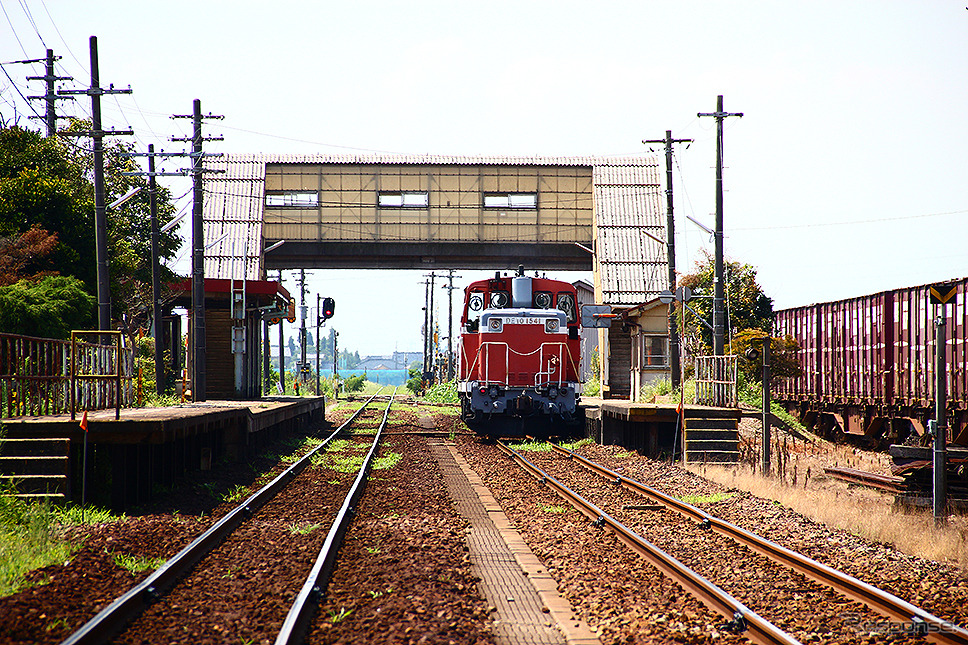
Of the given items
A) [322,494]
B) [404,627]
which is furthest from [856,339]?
[404,627]

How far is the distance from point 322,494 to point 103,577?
19.7ft

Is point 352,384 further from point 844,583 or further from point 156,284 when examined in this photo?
point 844,583

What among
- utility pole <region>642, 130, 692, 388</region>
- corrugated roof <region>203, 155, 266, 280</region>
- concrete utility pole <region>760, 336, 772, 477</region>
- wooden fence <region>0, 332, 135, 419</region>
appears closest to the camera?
wooden fence <region>0, 332, 135, 419</region>

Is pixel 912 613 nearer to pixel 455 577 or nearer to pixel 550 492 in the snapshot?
pixel 455 577

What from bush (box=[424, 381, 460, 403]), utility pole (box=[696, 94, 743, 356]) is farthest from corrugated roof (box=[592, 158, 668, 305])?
bush (box=[424, 381, 460, 403])

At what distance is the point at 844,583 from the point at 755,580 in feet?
2.62

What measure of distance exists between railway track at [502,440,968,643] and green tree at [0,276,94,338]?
14.8 meters

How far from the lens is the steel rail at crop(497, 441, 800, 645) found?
6557 mm

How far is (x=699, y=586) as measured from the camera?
7965 mm

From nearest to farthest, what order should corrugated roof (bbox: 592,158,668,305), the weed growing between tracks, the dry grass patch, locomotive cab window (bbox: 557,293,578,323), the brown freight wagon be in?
the weed growing between tracks < the dry grass patch < the brown freight wagon < locomotive cab window (bbox: 557,293,578,323) < corrugated roof (bbox: 592,158,668,305)

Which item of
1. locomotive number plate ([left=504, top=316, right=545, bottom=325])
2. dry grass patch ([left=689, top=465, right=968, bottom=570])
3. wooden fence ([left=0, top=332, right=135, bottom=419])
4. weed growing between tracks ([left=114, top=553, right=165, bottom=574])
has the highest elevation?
locomotive number plate ([left=504, top=316, right=545, bottom=325])

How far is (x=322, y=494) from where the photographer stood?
46.4 feet

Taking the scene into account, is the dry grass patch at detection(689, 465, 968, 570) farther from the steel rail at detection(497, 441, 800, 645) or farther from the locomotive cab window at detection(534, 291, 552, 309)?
the locomotive cab window at detection(534, 291, 552, 309)

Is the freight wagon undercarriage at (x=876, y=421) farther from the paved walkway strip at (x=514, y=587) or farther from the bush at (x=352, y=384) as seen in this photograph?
the bush at (x=352, y=384)
